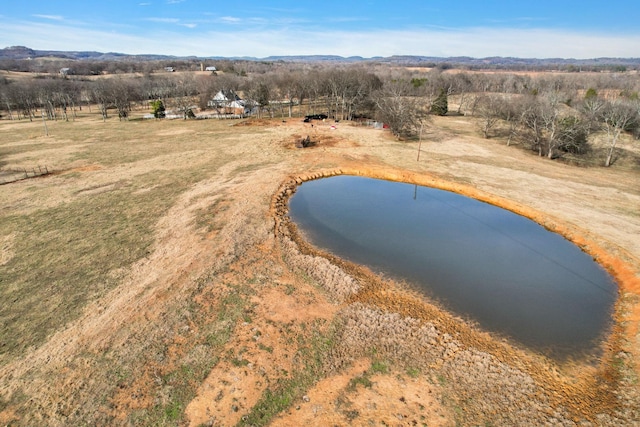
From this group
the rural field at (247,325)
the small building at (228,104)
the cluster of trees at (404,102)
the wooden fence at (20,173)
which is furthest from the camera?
the small building at (228,104)

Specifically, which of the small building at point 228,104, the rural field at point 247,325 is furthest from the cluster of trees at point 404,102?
A: the rural field at point 247,325

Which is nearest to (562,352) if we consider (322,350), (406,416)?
(406,416)

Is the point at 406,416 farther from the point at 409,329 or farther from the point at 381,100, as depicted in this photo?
the point at 381,100

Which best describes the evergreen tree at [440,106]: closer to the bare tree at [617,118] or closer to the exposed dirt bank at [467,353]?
the bare tree at [617,118]

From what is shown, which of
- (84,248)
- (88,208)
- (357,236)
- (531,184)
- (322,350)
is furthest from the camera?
(531,184)

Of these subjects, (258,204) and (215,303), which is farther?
(258,204)

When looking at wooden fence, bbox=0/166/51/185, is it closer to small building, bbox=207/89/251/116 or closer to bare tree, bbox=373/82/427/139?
small building, bbox=207/89/251/116
